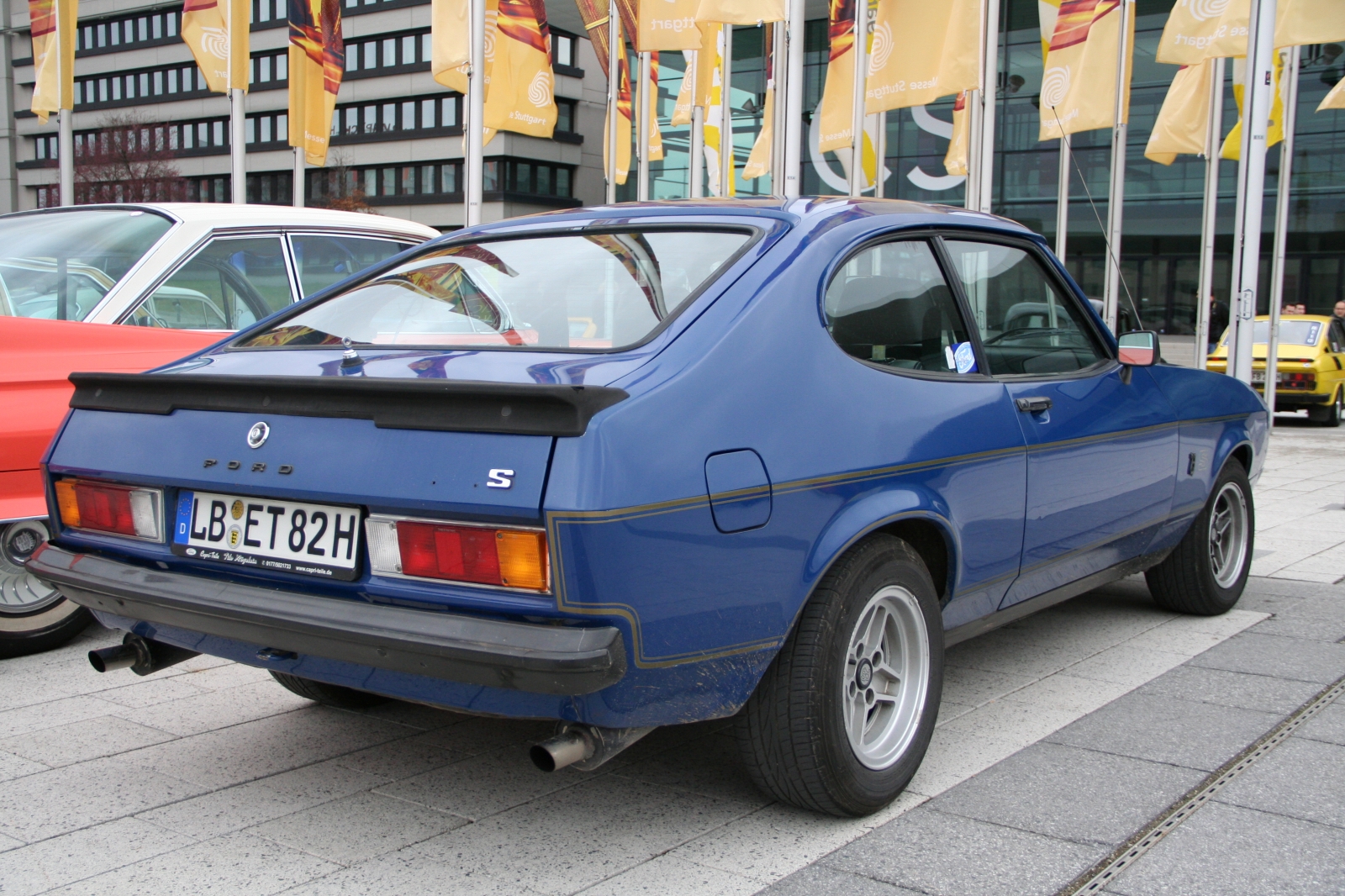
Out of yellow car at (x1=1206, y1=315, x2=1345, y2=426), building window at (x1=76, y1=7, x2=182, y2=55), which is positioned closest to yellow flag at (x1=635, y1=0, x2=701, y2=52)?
yellow car at (x1=1206, y1=315, x2=1345, y2=426)

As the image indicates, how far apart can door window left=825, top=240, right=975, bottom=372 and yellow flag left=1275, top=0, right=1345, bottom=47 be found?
9.45 m

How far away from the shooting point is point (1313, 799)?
3.04 meters

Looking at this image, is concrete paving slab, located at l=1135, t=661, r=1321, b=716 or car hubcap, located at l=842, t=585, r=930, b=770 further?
concrete paving slab, located at l=1135, t=661, r=1321, b=716

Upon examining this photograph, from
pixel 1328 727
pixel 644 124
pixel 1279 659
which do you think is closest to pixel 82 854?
pixel 1328 727

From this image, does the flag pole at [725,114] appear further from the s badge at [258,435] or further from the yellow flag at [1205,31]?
the s badge at [258,435]

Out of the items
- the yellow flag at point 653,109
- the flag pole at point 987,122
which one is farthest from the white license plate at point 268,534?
the yellow flag at point 653,109

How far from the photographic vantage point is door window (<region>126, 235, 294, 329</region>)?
496cm

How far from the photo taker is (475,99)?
11.6m

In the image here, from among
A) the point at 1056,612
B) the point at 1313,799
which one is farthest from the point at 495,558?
the point at 1056,612

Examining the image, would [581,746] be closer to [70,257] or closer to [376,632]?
[376,632]

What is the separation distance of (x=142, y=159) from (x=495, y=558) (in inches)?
2150

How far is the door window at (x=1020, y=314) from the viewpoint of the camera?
3617mm

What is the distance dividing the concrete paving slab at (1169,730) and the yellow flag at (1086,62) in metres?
10.0

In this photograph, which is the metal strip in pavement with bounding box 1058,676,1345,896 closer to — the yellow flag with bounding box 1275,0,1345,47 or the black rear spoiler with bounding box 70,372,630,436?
the black rear spoiler with bounding box 70,372,630,436
